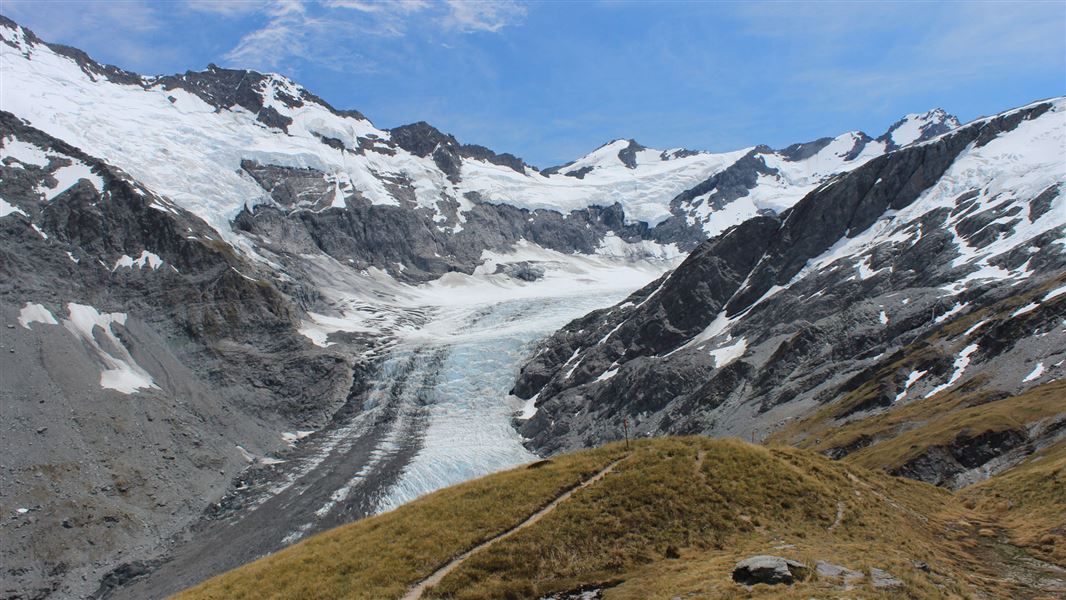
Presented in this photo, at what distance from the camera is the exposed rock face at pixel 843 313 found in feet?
287

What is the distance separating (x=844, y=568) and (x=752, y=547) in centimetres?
361

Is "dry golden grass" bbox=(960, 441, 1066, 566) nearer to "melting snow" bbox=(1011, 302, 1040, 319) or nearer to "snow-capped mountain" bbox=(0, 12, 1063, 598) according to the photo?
"snow-capped mountain" bbox=(0, 12, 1063, 598)

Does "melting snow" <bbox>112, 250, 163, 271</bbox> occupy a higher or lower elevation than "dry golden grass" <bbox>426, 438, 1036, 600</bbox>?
higher

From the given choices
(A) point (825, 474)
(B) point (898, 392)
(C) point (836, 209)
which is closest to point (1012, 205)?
(C) point (836, 209)

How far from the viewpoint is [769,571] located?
21.4m

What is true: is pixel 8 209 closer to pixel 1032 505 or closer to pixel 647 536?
pixel 647 536

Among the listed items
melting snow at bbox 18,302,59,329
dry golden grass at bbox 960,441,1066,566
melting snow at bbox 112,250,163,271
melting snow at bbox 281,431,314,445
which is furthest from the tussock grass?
melting snow at bbox 112,250,163,271

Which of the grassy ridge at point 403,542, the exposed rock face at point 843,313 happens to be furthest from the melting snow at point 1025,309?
the grassy ridge at point 403,542

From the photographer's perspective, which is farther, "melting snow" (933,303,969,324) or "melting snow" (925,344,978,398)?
"melting snow" (933,303,969,324)

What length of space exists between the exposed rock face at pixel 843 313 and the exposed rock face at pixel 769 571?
45445 millimetres

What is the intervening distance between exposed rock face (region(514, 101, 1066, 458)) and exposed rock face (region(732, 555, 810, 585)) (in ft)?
149

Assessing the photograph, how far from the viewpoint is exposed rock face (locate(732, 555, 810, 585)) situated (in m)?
21.3

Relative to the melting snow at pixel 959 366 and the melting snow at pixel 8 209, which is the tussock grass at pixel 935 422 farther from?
the melting snow at pixel 8 209

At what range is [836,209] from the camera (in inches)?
6619
